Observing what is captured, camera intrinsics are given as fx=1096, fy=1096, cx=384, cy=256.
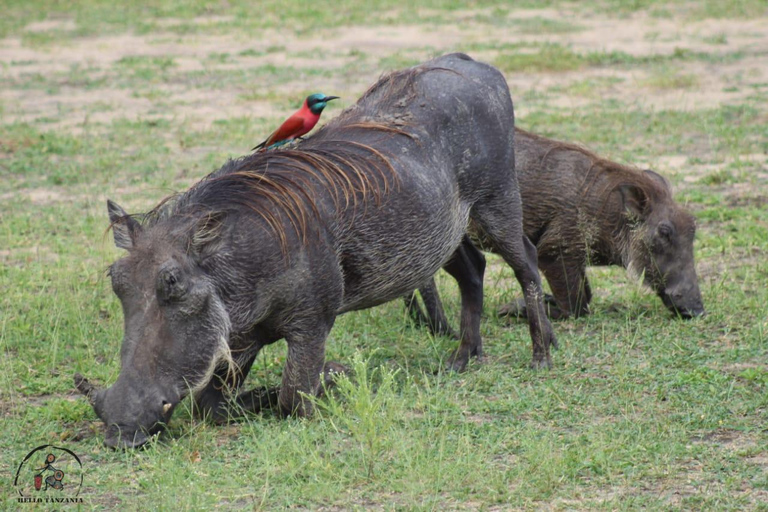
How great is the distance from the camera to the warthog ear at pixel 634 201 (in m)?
6.27

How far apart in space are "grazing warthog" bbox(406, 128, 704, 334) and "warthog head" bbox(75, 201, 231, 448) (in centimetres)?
240

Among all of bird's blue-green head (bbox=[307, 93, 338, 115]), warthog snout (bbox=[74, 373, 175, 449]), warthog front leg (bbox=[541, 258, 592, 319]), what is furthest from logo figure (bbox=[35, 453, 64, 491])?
warthog front leg (bbox=[541, 258, 592, 319])

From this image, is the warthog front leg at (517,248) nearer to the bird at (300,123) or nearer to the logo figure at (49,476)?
the bird at (300,123)

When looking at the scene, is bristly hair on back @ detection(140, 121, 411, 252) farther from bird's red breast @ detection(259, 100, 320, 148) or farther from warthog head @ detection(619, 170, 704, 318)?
warthog head @ detection(619, 170, 704, 318)

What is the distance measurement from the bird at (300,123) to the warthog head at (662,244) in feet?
5.93

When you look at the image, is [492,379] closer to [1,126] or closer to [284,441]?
[284,441]

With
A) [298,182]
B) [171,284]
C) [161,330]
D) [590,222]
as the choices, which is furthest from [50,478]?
[590,222]

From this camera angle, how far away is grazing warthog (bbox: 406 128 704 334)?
243 inches

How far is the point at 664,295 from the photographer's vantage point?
20.1 ft

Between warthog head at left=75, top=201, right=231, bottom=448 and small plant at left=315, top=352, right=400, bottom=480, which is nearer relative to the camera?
small plant at left=315, top=352, right=400, bottom=480

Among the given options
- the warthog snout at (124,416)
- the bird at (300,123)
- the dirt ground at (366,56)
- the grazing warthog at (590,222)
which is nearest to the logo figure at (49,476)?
the warthog snout at (124,416)

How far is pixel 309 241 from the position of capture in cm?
445

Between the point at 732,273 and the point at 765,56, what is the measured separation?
6.43 meters

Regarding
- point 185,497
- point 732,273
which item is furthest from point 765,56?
point 185,497
